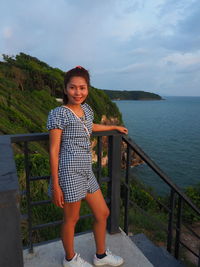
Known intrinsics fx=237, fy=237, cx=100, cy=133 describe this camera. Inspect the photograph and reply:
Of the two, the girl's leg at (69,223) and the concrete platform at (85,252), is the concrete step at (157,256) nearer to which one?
the concrete platform at (85,252)

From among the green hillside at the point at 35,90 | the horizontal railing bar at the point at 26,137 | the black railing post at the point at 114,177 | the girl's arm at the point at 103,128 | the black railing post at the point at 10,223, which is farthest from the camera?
the green hillside at the point at 35,90

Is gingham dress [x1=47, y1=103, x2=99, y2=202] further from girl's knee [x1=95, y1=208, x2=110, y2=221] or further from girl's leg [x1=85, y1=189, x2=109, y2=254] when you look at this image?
girl's knee [x1=95, y1=208, x2=110, y2=221]

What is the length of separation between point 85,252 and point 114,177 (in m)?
0.84

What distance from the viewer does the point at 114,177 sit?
2664 millimetres

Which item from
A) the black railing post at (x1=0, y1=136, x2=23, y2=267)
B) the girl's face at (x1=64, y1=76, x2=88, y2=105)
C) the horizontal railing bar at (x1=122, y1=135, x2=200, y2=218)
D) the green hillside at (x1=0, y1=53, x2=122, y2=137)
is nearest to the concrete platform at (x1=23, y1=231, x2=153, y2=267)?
the horizontal railing bar at (x1=122, y1=135, x2=200, y2=218)

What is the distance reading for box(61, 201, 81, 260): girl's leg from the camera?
1982mm

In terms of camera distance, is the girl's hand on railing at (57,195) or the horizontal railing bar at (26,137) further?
the horizontal railing bar at (26,137)

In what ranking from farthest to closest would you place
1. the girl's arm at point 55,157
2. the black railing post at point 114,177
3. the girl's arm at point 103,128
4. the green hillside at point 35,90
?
the green hillside at point 35,90
the black railing post at point 114,177
the girl's arm at point 103,128
the girl's arm at point 55,157

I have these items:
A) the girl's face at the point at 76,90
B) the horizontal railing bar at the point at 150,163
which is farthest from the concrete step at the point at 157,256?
the girl's face at the point at 76,90

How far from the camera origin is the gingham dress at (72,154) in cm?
188

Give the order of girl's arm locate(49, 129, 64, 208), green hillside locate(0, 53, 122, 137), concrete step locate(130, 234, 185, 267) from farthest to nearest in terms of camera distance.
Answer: green hillside locate(0, 53, 122, 137) < concrete step locate(130, 234, 185, 267) < girl's arm locate(49, 129, 64, 208)

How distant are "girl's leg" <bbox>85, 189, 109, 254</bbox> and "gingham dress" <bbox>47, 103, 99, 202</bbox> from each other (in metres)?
0.15

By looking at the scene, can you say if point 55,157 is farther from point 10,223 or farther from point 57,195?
point 10,223

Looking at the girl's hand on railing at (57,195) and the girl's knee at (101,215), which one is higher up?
the girl's hand on railing at (57,195)
